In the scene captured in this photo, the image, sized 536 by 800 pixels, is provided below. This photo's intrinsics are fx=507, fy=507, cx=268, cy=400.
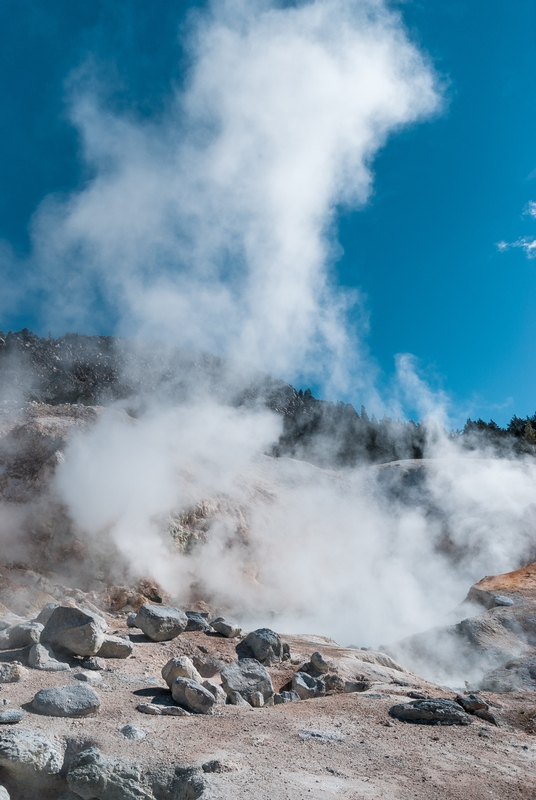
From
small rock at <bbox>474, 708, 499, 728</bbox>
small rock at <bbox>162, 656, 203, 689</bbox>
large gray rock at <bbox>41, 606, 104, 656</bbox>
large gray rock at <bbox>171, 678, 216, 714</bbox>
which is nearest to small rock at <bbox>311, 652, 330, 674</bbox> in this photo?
small rock at <bbox>474, 708, 499, 728</bbox>

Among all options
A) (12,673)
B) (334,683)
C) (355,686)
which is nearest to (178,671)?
(12,673)

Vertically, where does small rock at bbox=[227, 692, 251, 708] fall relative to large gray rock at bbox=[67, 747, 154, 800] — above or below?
above

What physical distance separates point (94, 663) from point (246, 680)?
5.86 feet

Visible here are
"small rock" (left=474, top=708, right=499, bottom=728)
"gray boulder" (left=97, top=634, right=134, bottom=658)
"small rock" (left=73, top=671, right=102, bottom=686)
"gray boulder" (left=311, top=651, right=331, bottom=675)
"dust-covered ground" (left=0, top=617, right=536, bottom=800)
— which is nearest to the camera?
"dust-covered ground" (left=0, top=617, right=536, bottom=800)

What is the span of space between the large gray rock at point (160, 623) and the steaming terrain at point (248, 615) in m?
0.03

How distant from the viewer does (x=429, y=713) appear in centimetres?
525

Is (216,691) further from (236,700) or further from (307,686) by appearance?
(307,686)

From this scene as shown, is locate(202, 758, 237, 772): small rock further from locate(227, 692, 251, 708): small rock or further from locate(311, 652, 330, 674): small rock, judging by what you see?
locate(311, 652, 330, 674): small rock

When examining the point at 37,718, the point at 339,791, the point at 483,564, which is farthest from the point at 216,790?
the point at 483,564

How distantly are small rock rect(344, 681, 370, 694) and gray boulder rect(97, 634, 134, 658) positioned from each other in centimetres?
295

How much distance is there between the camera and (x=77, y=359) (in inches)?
2409

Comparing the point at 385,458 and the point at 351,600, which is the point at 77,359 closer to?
the point at 385,458

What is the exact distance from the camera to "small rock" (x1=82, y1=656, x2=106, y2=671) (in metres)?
5.85

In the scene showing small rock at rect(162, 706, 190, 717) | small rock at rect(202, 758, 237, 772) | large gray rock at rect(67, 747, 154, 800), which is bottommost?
large gray rock at rect(67, 747, 154, 800)
